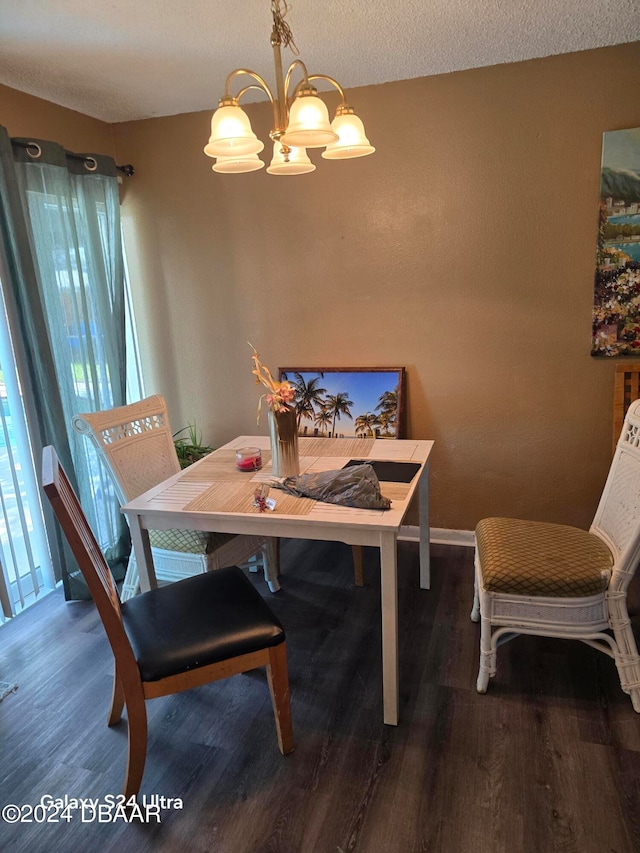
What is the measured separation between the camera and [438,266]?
2.78 m

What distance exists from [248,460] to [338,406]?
3.06ft

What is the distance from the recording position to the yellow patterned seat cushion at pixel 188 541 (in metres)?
2.22

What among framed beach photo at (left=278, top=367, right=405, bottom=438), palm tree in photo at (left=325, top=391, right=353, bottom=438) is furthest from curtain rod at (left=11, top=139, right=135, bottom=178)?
palm tree in photo at (left=325, top=391, right=353, bottom=438)

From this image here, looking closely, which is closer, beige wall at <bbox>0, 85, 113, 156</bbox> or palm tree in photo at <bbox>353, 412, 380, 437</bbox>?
beige wall at <bbox>0, 85, 113, 156</bbox>

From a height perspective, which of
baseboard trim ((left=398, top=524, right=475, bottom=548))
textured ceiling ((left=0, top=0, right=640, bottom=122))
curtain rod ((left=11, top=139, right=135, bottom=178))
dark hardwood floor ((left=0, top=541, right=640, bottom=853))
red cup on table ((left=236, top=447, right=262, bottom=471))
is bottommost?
dark hardwood floor ((left=0, top=541, right=640, bottom=853))

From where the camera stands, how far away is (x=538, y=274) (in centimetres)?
265

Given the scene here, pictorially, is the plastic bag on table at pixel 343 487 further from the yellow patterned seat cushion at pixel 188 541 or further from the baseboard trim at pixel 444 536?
the baseboard trim at pixel 444 536

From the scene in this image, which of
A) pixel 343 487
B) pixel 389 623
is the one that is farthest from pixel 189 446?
pixel 389 623

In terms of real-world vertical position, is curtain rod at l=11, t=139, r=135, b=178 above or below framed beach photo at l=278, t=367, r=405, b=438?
above

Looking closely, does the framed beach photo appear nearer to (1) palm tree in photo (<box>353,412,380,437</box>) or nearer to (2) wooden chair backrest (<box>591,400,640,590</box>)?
(1) palm tree in photo (<box>353,412,380,437</box>)

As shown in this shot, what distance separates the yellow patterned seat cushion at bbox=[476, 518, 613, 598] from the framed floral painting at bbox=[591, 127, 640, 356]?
3.31 ft

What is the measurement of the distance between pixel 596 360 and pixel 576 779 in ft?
5.79

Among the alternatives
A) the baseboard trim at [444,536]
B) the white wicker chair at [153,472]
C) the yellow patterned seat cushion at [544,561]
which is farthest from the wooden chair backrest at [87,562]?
the baseboard trim at [444,536]

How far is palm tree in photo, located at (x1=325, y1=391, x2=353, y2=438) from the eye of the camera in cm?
304
